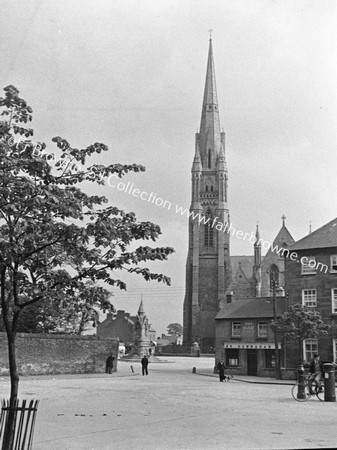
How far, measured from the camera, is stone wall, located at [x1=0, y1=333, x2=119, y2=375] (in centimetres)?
3441

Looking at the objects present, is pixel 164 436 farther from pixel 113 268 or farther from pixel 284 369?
pixel 284 369

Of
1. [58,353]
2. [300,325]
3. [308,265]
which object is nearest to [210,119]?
[308,265]

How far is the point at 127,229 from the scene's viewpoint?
8836 millimetres

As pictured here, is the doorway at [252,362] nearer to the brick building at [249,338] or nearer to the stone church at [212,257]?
the brick building at [249,338]

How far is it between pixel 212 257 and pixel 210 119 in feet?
94.1

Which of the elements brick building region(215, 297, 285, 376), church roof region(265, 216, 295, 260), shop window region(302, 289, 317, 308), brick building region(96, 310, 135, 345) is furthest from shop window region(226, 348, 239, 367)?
brick building region(96, 310, 135, 345)

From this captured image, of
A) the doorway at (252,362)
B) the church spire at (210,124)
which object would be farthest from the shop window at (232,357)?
the church spire at (210,124)

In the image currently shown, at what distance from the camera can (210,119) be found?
4390 inches

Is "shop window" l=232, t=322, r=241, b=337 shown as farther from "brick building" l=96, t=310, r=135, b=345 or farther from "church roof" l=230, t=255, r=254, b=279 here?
"brick building" l=96, t=310, r=135, b=345

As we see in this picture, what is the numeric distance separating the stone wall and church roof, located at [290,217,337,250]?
1567cm

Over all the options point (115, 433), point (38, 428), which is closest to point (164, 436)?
point (115, 433)

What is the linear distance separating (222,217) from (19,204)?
95.3 meters

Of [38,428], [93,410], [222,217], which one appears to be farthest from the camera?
[222,217]

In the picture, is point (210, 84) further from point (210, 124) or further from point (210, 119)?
point (210, 124)
